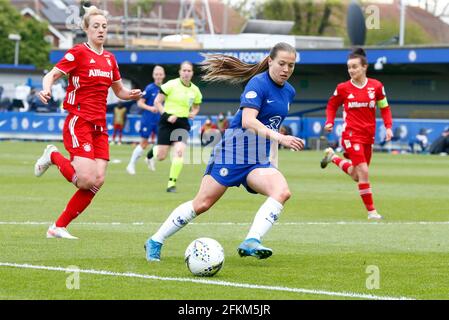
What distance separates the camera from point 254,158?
10.0 metres

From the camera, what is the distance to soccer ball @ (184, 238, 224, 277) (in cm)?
902

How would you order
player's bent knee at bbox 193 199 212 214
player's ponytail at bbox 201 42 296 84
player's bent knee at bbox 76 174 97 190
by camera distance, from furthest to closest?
player's bent knee at bbox 76 174 97 190
player's ponytail at bbox 201 42 296 84
player's bent knee at bbox 193 199 212 214

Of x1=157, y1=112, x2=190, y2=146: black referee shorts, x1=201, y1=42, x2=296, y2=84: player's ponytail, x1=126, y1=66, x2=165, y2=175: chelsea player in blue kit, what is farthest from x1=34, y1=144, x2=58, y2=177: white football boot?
x1=126, y1=66, x2=165, y2=175: chelsea player in blue kit

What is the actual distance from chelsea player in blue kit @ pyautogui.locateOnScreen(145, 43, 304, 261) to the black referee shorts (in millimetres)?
10870

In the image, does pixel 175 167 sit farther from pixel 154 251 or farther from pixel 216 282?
pixel 216 282

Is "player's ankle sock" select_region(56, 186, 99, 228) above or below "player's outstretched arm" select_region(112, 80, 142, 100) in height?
below

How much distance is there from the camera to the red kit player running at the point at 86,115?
1173cm

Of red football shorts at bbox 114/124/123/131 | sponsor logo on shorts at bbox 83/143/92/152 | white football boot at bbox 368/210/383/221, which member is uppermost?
sponsor logo on shorts at bbox 83/143/92/152

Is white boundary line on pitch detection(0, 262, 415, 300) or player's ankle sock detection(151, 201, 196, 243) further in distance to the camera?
player's ankle sock detection(151, 201, 196, 243)

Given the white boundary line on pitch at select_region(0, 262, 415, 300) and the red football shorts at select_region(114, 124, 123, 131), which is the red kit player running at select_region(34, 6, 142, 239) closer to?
the white boundary line on pitch at select_region(0, 262, 415, 300)

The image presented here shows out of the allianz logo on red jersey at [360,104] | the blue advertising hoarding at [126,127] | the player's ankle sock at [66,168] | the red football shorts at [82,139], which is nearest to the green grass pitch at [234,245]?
the player's ankle sock at [66,168]

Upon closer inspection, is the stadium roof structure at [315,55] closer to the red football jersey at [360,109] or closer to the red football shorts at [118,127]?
the red football shorts at [118,127]

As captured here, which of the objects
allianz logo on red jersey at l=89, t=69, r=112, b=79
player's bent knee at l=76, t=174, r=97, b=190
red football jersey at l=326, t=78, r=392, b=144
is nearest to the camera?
player's bent knee at l=76, t=174, r=97, b=190
